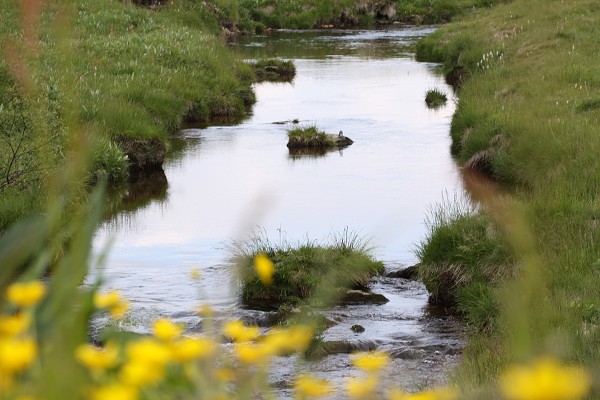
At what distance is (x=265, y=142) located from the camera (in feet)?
61.3

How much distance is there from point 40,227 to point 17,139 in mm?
9813

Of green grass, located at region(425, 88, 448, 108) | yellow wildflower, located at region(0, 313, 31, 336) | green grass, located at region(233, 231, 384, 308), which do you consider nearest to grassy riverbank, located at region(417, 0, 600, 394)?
green grass, located at region(233, 231, 384, 308)

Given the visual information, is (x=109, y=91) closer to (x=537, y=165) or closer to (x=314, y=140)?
(x=314, y=140)

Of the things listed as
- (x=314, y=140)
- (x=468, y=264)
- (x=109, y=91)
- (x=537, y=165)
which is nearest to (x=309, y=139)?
(x=314, y=140)

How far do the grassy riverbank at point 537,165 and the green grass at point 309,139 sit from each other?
228cm

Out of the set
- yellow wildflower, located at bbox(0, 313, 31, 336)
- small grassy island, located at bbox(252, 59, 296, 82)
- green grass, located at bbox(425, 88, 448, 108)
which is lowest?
green grass, located at bbox(425, 88, 448, 108)

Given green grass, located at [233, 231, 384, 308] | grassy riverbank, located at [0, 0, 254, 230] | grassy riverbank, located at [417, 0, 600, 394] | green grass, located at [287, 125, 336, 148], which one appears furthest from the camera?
green grass, located at [287, 125, 336, 148]

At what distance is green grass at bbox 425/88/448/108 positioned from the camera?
22.5 metres

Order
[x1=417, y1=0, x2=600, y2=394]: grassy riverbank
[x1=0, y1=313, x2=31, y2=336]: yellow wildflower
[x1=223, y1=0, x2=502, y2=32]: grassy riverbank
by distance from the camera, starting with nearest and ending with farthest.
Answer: [x1=0, y1=313, x2=31, y2=336]: yellow wildflower → [x1=417, y1=0, x2=600, y2=394]: grassy riverbank → [x1=223, y1=0, x2=502, y2=32]: grassy riverbank

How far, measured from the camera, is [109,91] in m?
18.7

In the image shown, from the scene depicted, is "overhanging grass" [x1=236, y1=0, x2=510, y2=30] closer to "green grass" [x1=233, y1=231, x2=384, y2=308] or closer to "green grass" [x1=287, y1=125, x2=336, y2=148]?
"green grass" [x1=287, y1=125, x2=336, y2=148]

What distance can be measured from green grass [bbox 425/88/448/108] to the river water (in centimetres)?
26

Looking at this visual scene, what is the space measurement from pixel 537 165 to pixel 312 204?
10.1 feet

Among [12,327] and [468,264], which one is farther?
[468,264]
